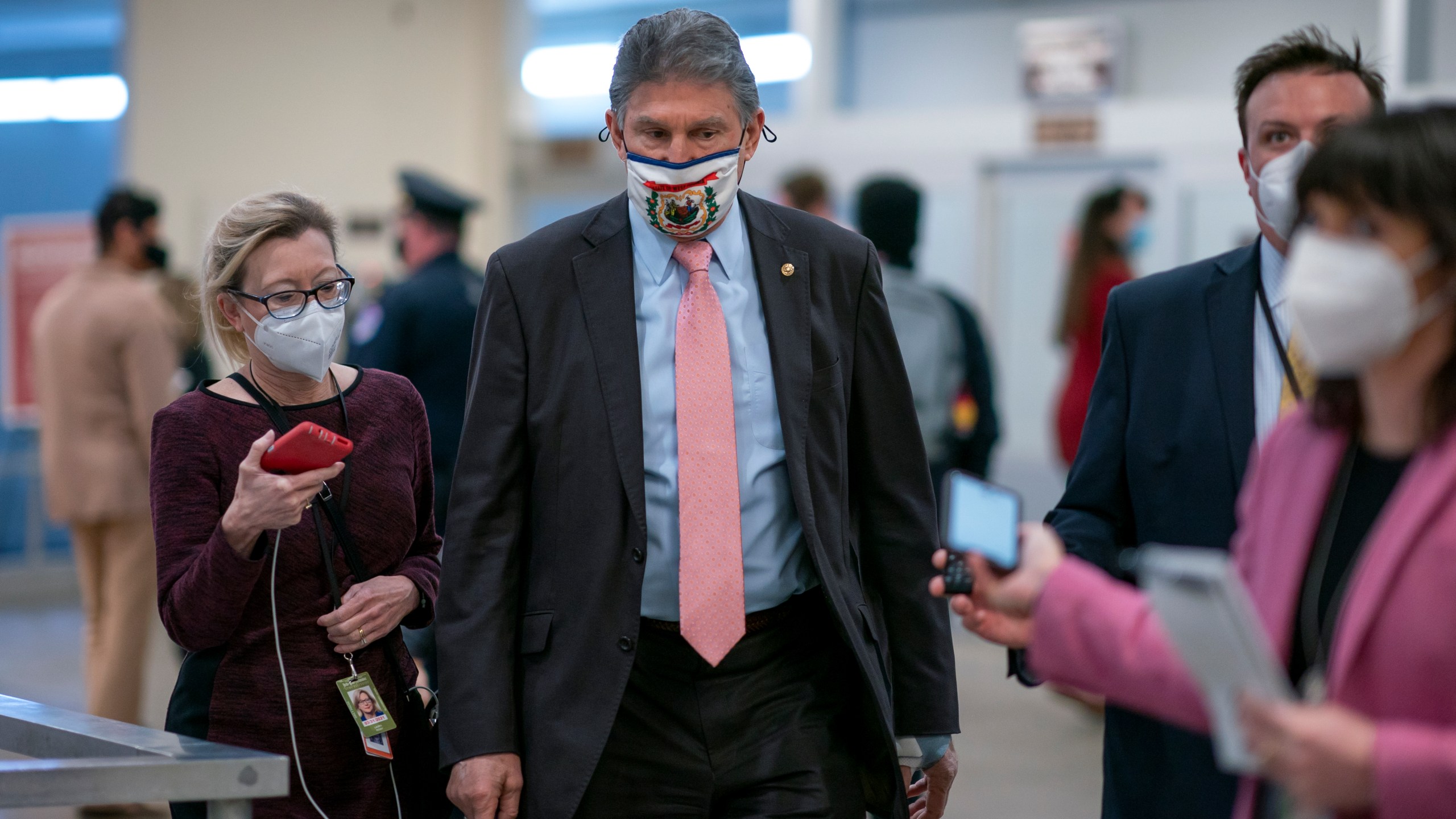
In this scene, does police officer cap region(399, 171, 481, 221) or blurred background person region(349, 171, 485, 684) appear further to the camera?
police officer cap region(399, 171, 481, 221)

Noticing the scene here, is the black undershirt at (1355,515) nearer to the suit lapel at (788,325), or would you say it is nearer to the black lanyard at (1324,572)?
the black lanyard at (1324,572)

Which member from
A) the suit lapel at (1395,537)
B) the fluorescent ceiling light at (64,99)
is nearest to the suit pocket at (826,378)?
the suit lapel at (1395,537)

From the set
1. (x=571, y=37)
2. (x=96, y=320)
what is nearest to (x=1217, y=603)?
(x=96, y=320)

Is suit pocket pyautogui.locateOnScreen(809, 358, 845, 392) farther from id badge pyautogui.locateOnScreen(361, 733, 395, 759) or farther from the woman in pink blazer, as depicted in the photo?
id badge pyautogui.locateOnScreen(361, 733, 395, 759)

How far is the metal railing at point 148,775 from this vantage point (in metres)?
1.57

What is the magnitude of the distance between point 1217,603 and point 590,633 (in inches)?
40.4

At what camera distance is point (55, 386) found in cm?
504

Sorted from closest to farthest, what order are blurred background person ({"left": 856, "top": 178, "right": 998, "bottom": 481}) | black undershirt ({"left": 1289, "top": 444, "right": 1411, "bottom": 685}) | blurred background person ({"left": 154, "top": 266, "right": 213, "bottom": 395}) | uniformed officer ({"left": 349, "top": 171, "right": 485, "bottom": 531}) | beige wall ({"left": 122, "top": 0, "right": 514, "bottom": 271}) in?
1. black undershirt ({"left": 1289, "top": 444, "right": 1411, "bottom": 685})
2. uniformed officer ({"left": 349, "top": 171, "right": 485, "bottom": 531})
3. blurred background person ({"left": 856, "top": 178, "right": 998, "bottom": 481})
4. blurred background person ({"left": 154, "top": 266, "right": 213, "bottom": 395})
5. beige wall ({"left": 122, "top": 0, "right": 514, "bottom": 271})

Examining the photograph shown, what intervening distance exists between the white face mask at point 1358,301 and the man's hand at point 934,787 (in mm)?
1155

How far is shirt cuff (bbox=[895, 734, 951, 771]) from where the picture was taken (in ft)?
7.06

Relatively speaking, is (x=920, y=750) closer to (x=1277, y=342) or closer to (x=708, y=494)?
(x=708, y=494)

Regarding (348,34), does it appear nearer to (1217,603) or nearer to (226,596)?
(226,596)

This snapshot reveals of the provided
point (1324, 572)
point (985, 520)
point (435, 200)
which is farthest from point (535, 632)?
point (435, 200)

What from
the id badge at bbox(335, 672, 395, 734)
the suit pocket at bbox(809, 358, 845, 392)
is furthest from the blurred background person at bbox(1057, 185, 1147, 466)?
the id badge at bbox(335, 672, 395, 734)
